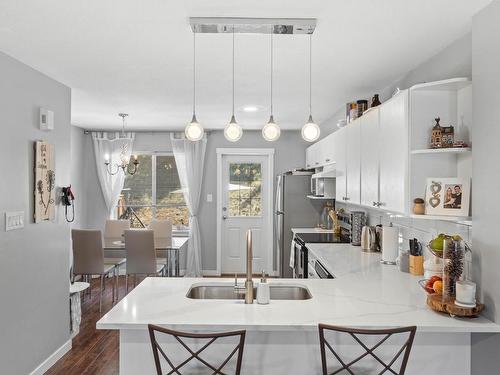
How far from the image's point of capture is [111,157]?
249 inches

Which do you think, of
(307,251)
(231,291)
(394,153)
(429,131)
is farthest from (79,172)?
(429,131)

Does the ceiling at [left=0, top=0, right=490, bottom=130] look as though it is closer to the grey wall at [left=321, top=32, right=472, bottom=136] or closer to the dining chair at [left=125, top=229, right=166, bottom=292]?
the grey wall at [left=321, top=32, right=472, bottom=136]

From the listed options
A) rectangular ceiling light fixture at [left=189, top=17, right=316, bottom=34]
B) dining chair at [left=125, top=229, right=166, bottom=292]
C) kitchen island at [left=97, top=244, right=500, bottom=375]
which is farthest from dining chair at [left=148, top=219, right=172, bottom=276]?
Answer: rectangular ceiling light fixture at [left=189, top=17, right=316, bottom=34]

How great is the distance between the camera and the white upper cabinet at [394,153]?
247cm

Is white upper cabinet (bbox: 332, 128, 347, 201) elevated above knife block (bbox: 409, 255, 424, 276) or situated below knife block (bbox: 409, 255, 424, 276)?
above

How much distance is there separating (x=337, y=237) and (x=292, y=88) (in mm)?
1812

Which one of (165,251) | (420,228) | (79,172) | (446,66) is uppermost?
(446,66)

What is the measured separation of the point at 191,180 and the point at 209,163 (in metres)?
0.40

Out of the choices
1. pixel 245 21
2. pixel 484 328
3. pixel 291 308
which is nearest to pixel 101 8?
pixel 245 21

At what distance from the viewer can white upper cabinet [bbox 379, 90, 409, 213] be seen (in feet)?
8.11

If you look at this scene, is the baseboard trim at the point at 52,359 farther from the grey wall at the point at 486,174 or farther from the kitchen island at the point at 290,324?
the grey wall at the point at 486,174

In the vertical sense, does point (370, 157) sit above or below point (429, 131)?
below

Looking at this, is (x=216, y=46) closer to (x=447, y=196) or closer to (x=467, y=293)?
(x=447, y=196)

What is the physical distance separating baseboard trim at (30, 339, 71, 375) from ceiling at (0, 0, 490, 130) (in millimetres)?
2291
